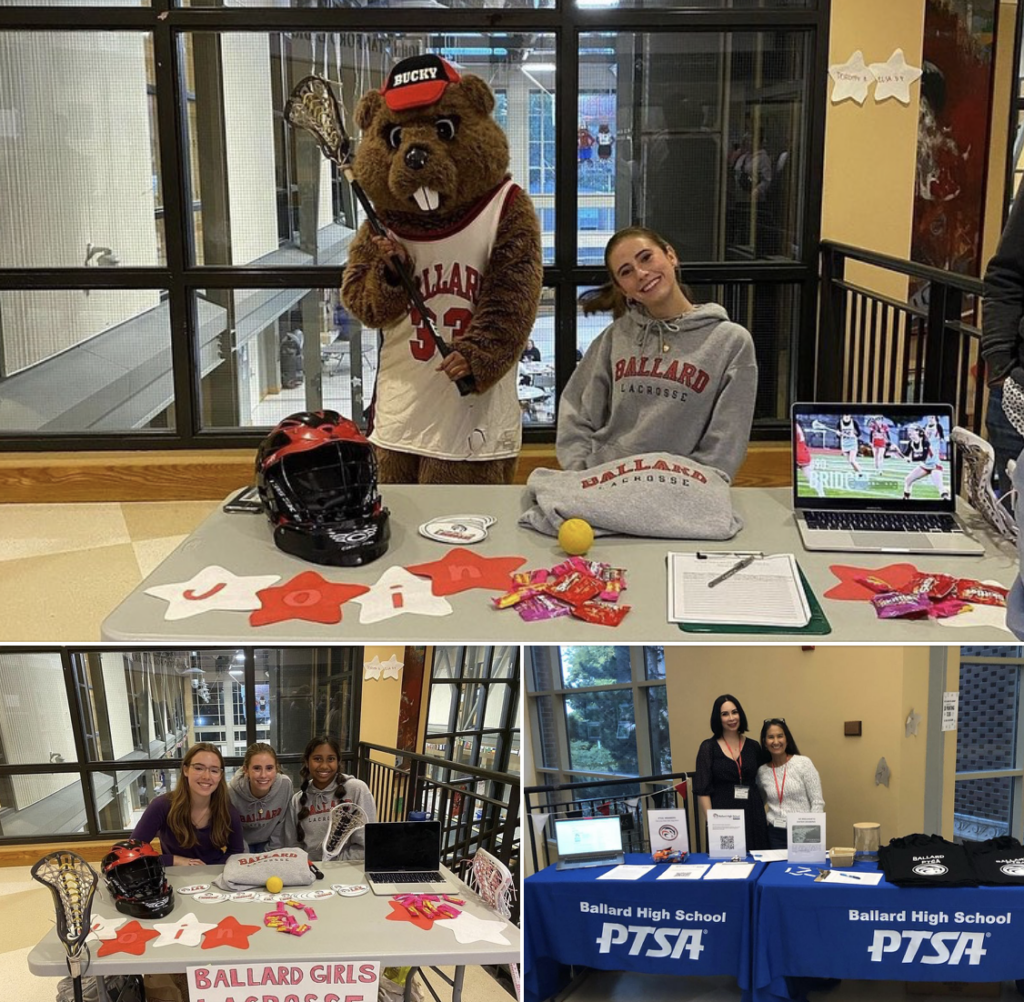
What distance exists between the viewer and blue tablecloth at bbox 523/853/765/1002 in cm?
285

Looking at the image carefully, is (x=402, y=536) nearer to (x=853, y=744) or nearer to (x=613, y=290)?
(x=613, y=290)

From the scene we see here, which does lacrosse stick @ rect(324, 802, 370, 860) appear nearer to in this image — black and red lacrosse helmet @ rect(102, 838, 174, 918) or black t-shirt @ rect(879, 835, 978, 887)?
black and red lacrosse helmet @ rect(102, 838, 174, 918)

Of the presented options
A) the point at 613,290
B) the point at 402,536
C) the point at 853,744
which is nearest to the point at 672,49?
the point at 613,290

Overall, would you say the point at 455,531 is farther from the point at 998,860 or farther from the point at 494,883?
the point at 998,860

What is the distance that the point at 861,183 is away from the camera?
516 cm

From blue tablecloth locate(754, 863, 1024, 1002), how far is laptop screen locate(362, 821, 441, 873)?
3.05 ft

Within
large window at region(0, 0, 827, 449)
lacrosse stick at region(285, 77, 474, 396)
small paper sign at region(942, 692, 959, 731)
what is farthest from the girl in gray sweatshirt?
large window at region(0, 0, 827, 449)

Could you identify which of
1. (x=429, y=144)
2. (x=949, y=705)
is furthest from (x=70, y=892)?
(x=949, y=705)

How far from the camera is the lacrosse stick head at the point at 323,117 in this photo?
3.19 meters

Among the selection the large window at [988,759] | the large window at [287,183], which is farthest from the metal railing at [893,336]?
the large window at [988,759]

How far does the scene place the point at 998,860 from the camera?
3219 millimetres

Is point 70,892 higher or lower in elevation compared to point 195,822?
higher

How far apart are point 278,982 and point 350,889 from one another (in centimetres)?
52

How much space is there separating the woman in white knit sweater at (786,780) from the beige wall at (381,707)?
1.30m
